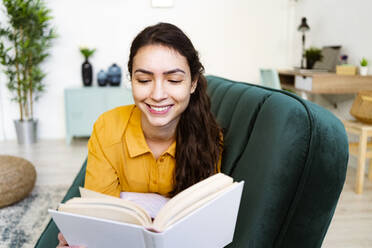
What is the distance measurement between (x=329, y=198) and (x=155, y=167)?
0.59m

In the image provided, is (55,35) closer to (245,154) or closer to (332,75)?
(332,75)

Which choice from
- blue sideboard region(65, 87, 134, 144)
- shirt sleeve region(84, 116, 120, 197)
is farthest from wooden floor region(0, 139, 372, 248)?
shirt sleeve region(84, 116, 120, 197)

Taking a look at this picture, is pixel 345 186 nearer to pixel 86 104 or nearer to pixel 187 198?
pixel 187 198

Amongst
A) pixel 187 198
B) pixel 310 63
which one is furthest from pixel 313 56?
pixel 187 198

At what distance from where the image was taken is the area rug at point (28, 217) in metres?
1.85

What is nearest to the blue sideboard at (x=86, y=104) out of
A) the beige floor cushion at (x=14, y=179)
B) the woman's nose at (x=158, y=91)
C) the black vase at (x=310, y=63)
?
the beige floor cushion at (x=14, y=179)

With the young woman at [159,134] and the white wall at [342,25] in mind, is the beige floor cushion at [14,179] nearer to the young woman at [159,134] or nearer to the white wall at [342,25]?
the young woman at [159,134]

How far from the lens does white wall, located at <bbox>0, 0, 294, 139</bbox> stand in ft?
13.8

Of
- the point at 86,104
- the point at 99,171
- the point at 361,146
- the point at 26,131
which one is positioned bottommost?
the point at 26,131

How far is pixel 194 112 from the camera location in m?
1.20

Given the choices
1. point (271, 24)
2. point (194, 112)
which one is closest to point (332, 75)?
point (271, 24)

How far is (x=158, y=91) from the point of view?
Answer: 3.15 ft

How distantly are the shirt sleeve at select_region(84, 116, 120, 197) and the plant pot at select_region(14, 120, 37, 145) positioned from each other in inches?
129

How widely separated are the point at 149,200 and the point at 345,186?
2.14 meters
